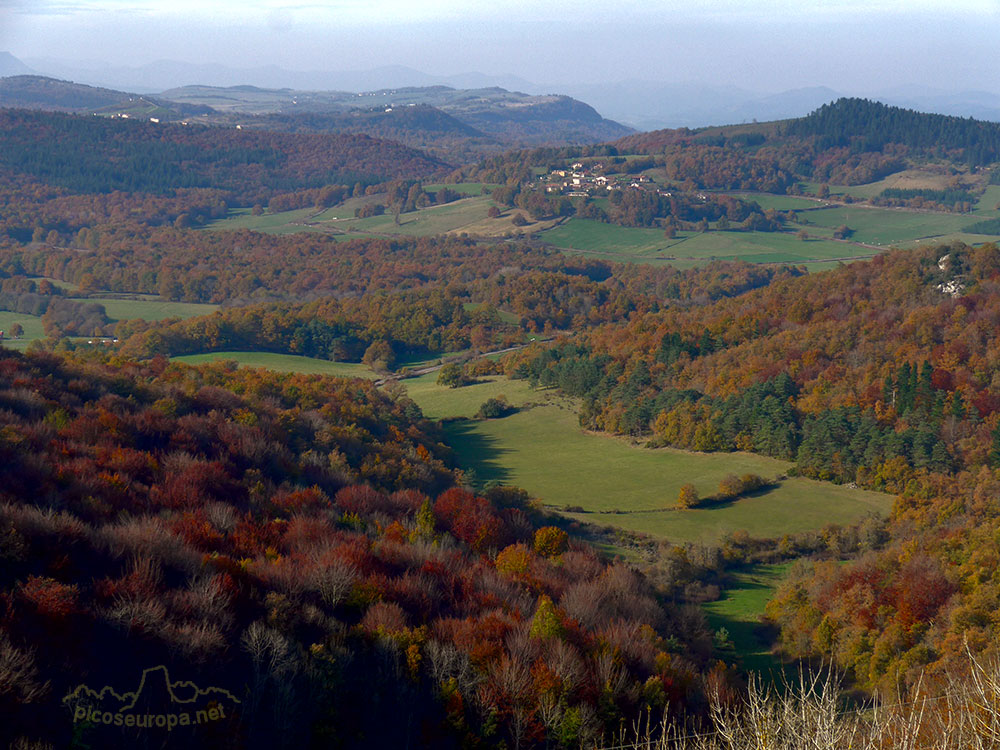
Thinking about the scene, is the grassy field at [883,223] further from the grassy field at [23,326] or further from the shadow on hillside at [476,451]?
the grassy field at [23,326]

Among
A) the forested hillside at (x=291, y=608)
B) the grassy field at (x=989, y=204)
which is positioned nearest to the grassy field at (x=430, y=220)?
the grassy field at (x=989, y=204)

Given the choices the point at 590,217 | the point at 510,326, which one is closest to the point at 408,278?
the point at 510,326

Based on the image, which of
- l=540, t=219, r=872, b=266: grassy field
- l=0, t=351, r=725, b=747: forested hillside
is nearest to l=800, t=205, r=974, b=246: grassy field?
l=540, t=219, r=872, b=266: grassy field

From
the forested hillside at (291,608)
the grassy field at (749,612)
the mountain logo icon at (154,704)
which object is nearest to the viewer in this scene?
the mountain logo icon at (154,704)

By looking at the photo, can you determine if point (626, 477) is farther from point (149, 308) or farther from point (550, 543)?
point (149, 308)

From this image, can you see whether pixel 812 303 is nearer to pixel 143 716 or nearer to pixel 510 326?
pixel 510 326

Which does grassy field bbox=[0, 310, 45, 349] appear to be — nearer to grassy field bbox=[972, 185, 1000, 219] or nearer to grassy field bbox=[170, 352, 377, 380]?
grassy field bbox=[170, 352, 377, 380]
